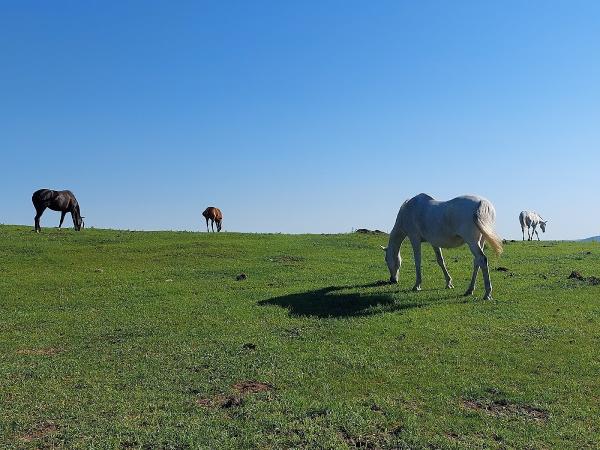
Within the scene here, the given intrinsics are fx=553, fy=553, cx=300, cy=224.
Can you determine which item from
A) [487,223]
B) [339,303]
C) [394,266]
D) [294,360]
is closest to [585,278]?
[487,223]

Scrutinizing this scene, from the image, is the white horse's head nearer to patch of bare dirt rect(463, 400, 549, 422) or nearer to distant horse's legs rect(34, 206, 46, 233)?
patch of bare dirt rect(463, 400, 549, 422)

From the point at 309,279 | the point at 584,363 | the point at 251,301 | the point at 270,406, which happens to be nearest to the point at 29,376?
the point at 270,406

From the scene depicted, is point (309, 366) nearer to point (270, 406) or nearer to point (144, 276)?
point (270, 406)

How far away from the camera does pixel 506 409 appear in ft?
26.0

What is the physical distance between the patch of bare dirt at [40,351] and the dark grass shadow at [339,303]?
17.9 feet

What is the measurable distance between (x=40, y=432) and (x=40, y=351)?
4.31 metres

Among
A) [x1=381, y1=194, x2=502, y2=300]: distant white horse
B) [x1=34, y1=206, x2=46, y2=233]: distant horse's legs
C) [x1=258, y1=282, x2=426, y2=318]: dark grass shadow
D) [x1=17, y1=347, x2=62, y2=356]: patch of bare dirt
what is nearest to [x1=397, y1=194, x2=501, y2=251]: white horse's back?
[x1=381, y1=194, x2=502, y2=300]: distant white horse

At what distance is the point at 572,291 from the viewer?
16125mm

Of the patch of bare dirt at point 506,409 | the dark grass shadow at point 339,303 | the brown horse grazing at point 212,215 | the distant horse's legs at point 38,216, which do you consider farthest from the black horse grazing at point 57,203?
the patch of bare dirt at point 506,409

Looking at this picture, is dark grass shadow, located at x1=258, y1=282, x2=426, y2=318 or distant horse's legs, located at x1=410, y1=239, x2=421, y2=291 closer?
dark grass shadow, located at x1=258, y1=282, x2=426, y2=318

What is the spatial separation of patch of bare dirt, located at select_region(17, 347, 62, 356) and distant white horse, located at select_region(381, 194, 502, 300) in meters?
10.00

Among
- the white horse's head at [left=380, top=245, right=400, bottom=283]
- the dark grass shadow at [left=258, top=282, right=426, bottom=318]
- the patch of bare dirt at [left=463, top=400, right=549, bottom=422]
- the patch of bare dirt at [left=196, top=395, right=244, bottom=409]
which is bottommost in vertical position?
the patch of bare dirt at [left=463, top=400, right=549, bottom=422]

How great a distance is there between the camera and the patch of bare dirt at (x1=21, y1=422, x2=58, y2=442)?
679cm

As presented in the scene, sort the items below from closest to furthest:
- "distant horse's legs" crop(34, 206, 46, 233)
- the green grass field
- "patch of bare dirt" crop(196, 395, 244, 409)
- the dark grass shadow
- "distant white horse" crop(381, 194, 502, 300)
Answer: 1. the green grass field
2. "patch of bare dirt" crop(196, 395, 244, 409)
3. the dark grass shadow
4. "distant white horse" crop(381, 194, 502, 300)
5. "distant horse's legs" crop(34, 206, 46, 233)
